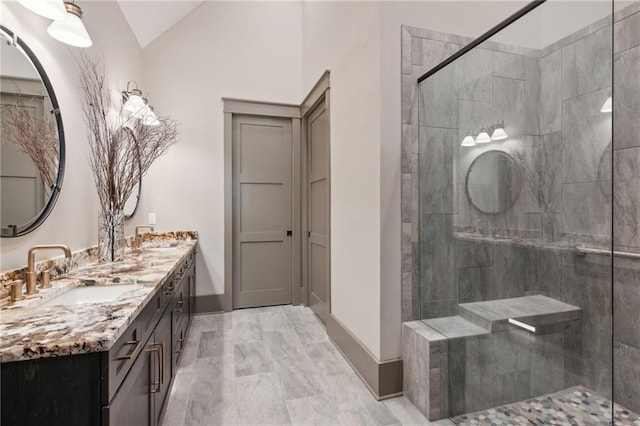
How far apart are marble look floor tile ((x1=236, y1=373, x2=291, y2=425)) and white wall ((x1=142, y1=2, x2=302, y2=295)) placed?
1683 mm

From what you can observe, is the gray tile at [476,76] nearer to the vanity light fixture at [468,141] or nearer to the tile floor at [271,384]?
the vanity light fixture at [468,141]

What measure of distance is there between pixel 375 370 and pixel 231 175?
2687 millimetres

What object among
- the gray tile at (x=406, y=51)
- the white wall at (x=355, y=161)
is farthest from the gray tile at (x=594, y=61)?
the white wall at (x=355, y=161)

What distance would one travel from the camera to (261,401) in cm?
202

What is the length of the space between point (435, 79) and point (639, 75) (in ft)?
3.72

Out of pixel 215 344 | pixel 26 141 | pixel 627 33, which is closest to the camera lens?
pixel 26 141

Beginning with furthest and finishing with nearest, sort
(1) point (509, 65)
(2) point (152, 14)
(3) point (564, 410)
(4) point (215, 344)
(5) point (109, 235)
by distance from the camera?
1. (2) point (152, 14)
2. (4) point (215, 344)
3. (5) point (109, 235)
4. (1) point (509, 65)
5. (3) point (564, 410)

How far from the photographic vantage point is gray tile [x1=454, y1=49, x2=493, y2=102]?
1.72 meters

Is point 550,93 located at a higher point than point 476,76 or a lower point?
lower

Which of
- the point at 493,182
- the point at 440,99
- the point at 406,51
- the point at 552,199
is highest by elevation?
the point at 406,51

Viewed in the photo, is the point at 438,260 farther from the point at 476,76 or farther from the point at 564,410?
the point at 476,76

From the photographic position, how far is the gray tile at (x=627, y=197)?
1801 millimetres

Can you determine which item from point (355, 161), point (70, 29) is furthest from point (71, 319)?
point (355, 161)

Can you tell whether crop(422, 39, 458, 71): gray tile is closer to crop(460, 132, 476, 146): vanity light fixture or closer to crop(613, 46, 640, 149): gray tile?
crop(460, 132, 476, 146): vanity light fixture
